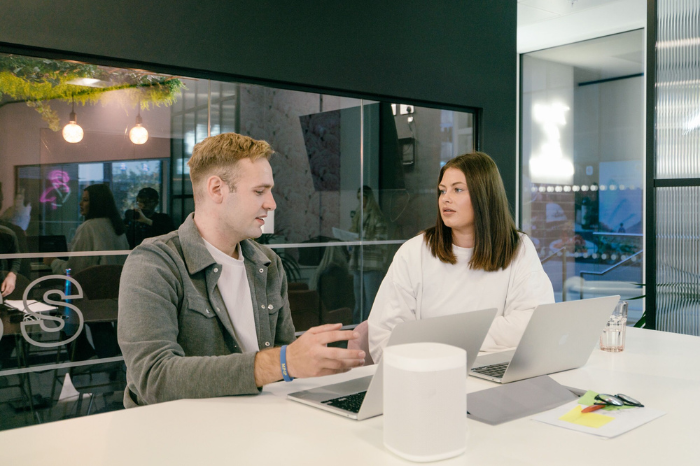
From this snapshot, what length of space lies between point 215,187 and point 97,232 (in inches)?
63.1

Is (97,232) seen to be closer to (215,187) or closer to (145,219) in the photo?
(145,219)

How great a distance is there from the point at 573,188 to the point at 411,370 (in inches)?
217

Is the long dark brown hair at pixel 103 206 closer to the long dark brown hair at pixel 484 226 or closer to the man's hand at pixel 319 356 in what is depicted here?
the long dark brown hair at pixel 484 226

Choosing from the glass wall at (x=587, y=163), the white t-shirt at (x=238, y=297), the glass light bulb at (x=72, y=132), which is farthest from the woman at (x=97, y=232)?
the glass wall at (x=587, y=163)

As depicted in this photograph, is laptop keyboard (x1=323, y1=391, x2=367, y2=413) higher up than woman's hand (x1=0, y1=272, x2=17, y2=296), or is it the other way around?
woman's hand (x1=0, y1=272, x2=17, y2=296)

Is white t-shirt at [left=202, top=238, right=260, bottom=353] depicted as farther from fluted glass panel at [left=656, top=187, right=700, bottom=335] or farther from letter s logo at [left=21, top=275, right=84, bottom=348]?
fluted glass panel at [left=656, top=187, right=700, bottom=335]

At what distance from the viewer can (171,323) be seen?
5.32ft

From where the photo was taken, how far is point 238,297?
188cm

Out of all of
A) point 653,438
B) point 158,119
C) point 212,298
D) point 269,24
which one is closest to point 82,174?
point 158,119

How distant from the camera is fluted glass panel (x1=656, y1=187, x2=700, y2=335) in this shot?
3695 mm

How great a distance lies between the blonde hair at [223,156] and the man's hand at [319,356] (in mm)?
693

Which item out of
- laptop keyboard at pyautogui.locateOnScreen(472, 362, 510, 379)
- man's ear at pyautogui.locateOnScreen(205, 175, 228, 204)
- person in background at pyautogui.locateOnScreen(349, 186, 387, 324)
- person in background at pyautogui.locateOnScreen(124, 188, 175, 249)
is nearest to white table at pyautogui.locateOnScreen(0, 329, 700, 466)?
laptop keyboard at pyautogui.locateOnScreen(472, 362, 510, 379)

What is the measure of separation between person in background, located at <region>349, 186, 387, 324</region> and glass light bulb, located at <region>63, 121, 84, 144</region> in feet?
6.19

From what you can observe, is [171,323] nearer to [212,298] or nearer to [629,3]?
[212,298]
